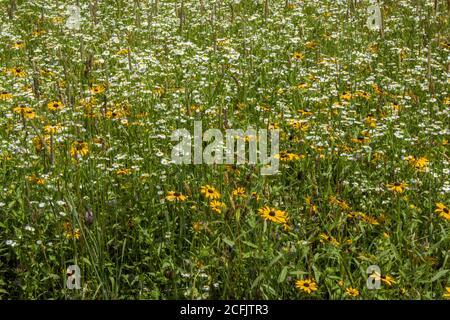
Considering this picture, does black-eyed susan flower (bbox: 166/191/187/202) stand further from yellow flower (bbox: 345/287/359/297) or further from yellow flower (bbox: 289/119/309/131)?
yellow flower (bbox: 289/119/309/131)

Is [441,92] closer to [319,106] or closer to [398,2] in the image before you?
[319,106]

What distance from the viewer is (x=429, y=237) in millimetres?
3016

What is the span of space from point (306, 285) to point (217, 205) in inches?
25.0

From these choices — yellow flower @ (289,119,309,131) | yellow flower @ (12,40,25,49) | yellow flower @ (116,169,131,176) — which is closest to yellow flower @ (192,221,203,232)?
yellow flower @ (116,169,131,176)

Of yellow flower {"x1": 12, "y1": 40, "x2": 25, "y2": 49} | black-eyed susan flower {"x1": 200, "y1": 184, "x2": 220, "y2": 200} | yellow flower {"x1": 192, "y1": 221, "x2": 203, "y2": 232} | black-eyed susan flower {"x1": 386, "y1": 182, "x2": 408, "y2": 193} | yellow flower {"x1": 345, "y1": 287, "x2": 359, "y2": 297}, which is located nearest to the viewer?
yellow flower {"x1": 345, "y1": 287, "x2": 359, "y2": 297}

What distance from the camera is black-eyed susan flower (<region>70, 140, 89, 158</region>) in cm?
331

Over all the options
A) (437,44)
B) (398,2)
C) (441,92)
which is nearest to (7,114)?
(441,92)

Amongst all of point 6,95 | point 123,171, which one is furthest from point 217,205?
point 6,95

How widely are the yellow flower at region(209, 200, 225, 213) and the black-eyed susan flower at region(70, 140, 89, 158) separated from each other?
2.89 ft

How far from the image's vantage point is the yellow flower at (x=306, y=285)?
2.47 m

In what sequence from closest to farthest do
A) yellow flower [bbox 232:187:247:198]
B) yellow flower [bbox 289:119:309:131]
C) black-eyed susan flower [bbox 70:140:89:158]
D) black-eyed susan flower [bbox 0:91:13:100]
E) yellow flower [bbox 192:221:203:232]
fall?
yellow flower [bbox 192:221:203:232], yellow flower [bbox 232:187:247:198], black-eyed susan flower [bbox 70:140:89:158], yellow flower [bbox 289:119:309:131], black-eyed susan flower [bbox 0:91:13:100]

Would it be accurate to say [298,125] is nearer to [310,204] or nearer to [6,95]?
[310,204]

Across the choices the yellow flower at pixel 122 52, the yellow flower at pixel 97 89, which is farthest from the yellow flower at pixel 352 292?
the yellow flower at pixel 122 52

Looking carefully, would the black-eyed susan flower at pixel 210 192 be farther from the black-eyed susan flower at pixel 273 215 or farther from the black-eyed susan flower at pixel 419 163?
the black-eyed susan flower at pixel 419 163
